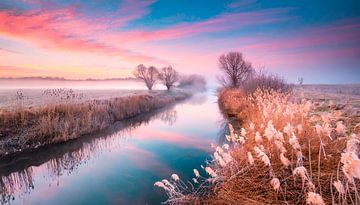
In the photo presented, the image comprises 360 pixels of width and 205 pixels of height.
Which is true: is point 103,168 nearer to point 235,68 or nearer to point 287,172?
point 287,172

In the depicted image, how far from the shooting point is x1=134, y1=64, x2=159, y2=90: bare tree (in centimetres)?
5542

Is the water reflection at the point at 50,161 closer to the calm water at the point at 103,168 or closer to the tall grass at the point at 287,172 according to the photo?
the calm water at the point at 103,168

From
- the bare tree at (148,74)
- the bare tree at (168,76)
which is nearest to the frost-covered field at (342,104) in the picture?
the bare tree at (148,74)

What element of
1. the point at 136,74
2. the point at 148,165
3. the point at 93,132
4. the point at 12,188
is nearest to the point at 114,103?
the point at 93,132

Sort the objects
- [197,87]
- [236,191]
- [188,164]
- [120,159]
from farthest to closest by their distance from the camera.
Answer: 1. [197,87]
2. [120,159]
3. [188,164]
4. [236,191]

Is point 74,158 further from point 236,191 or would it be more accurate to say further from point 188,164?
point 236,191

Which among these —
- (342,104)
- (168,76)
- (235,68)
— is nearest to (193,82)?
(168,76)

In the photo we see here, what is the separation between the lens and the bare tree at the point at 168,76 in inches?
2291

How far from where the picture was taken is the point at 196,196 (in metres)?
6.31

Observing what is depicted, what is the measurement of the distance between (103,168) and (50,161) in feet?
8.35

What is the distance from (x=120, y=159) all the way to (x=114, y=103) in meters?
11.3

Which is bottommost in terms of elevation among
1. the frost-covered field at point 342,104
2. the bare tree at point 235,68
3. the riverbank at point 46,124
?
the riverbank at point 46,124

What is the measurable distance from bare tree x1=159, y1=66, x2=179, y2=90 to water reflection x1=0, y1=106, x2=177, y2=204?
1731 inches

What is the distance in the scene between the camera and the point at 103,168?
938cm
